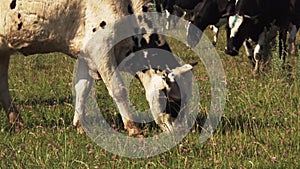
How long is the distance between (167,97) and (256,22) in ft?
12.9

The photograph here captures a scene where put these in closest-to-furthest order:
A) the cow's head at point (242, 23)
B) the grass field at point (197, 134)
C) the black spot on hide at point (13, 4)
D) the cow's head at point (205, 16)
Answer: the grass field at point (197, 134) < the black spot on hide at point (13, 4) < the cow's head at point (242, 23) < the cow's head at point (205, 16)

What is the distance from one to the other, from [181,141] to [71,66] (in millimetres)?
6083

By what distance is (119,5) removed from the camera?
614 centimetres

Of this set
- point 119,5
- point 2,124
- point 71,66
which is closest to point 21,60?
point 71,66

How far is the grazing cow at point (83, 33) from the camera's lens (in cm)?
611

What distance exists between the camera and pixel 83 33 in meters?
6.27

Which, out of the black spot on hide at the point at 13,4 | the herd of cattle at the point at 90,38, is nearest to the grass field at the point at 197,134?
the herd of cattle at the point at 90,38

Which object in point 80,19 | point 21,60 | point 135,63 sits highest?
point 80,19

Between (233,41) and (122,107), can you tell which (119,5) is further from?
(233,41)

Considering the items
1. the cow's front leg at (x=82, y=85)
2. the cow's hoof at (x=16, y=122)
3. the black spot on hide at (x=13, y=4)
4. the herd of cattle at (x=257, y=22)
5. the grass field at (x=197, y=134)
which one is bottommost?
the cow's hoof at (x=16, y=122)

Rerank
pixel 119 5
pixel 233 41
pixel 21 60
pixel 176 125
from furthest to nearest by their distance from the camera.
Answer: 1. pixel 21 60
2. pixel 233 41
3. pixel 119 5
4. pixel 176 125

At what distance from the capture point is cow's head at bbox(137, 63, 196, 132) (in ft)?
19.2

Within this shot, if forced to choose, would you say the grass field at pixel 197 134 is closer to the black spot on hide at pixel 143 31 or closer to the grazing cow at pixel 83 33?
the grazing cow at pixel 83 33

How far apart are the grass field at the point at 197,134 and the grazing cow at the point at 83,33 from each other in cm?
42
